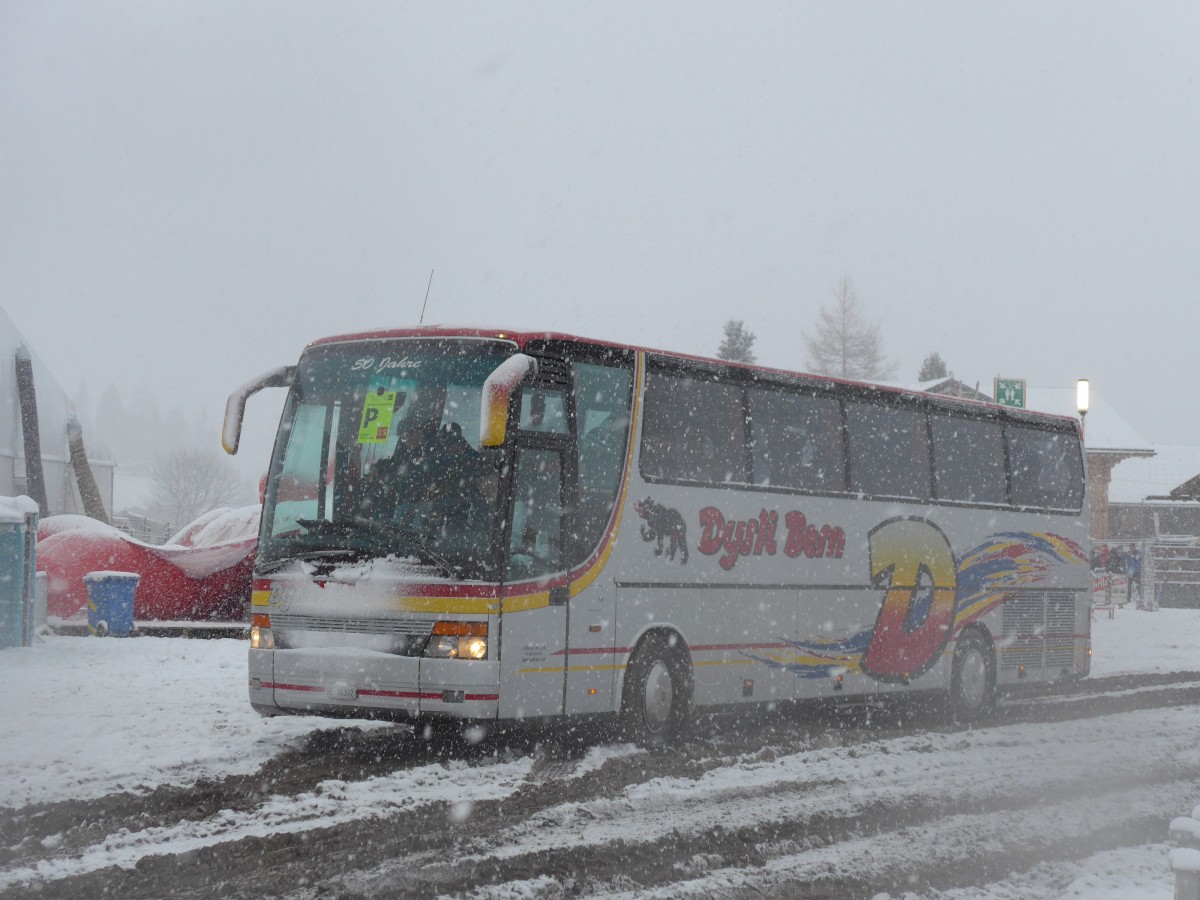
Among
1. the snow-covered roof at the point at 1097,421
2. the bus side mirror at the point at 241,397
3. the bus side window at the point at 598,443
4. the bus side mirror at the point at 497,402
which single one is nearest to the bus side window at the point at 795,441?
the bus side window at the point at 598,443

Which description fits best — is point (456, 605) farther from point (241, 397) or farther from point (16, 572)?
point (16, 572)

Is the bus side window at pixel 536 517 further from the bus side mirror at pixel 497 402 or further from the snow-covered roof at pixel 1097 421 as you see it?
the snow-covered roof at pixel 1097 421

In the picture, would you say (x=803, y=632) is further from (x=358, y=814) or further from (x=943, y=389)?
(x=943, y=389)

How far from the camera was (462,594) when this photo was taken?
33.8ft

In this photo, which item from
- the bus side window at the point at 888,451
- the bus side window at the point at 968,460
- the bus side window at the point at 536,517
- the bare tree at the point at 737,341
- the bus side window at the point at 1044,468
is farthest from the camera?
the bare tree at the point at 737,341

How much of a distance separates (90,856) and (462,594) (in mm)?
3666

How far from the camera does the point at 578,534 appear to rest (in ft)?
36.6

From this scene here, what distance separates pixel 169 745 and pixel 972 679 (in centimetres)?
962

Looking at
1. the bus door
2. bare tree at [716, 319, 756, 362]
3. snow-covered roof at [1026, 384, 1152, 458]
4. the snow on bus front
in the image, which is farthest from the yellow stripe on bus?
bare tree at [716, 319, 756, 362]

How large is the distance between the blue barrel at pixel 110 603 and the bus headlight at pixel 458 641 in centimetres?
1133

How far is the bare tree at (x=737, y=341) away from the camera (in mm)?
73625

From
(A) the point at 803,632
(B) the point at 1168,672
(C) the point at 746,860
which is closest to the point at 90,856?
(C) the point at 746,860

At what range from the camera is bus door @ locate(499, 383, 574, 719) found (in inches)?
413

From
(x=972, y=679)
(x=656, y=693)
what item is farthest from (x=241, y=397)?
(x=972, y=679)
